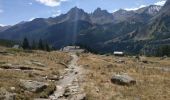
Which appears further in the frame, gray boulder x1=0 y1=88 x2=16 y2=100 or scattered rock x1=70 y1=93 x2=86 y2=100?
scattered rock x1=70 y1=93 x2=86 y2=100

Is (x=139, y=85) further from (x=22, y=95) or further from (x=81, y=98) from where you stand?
(x=22, y=95)

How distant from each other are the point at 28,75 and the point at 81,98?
1313 cm

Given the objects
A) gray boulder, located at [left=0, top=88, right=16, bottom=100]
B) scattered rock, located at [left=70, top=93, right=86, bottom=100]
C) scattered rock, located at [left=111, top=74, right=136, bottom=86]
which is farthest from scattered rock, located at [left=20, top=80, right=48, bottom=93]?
scattered rock, located at [left=111, top=74, right=136, bottom=86]

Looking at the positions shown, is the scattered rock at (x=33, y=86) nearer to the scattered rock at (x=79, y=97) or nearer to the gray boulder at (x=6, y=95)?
the gray boulder at (x=6, y=95)

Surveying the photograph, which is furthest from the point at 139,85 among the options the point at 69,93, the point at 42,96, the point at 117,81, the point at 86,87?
the point at 42,96

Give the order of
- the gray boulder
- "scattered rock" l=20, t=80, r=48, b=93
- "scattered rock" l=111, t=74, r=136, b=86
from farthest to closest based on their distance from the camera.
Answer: "scattered rock" l=111, t=74, r=136, b=86
"scattered rock" l=20, t=80, r=48, b=93
the gray boulder

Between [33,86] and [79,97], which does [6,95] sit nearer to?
[33,86]

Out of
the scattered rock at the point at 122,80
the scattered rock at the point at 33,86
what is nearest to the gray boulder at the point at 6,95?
the scattered rock at the point at 33,86

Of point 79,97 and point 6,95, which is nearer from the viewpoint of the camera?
point 6,95

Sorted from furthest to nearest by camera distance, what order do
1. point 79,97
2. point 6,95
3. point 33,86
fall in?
1. point 33,86
2. point 79,97
3. point 6,95

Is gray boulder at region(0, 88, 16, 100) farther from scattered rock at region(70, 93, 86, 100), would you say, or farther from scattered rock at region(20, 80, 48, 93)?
scattered rock at region(70, 93, 86, 100)

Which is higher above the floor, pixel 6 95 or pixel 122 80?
pixel 6 95

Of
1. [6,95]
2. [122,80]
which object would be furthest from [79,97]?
[122,80]

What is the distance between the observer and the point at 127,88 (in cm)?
4034
